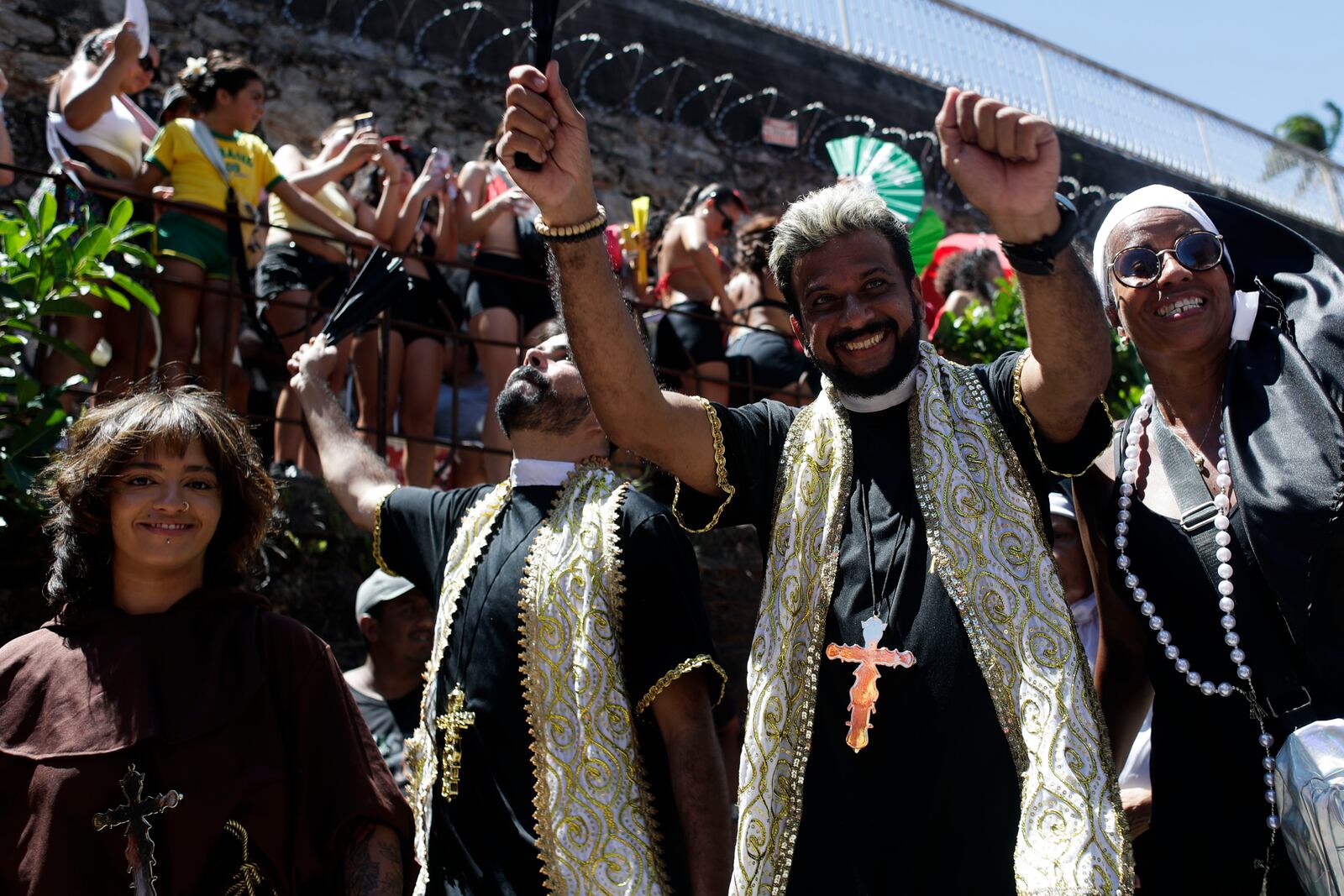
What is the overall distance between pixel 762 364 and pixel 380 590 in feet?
9.25

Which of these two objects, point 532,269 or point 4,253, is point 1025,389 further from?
point 532,269

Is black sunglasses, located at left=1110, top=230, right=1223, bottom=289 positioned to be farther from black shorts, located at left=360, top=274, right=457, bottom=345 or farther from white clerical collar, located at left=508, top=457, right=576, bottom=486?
black shorts, located at left=360, top=274, right=457, bottom=345

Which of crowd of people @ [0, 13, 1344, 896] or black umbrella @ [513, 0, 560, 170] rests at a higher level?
black umbrella @ [513, 0, 560, 170]

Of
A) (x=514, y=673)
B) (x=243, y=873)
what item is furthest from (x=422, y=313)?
(x=243, y=873)

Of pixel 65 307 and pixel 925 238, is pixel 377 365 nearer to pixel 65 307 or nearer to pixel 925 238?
pixel 65 307

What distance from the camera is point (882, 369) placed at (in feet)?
8.50

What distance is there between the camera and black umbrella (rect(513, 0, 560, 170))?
2.10 metres

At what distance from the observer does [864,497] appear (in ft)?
8.39

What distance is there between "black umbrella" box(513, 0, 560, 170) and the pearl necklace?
1.38m

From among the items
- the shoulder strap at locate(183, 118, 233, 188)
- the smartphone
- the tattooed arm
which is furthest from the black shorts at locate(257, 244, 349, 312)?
the tattooed arm

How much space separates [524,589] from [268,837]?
33.2 inches

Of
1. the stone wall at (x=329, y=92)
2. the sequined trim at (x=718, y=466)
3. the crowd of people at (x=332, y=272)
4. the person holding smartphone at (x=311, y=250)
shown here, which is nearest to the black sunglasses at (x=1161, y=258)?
the sequined trim at (x=718, y=466)

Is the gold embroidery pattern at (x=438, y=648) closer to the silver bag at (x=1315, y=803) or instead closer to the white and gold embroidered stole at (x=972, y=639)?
the white and gold embroidered stole at (x=972, y=639)

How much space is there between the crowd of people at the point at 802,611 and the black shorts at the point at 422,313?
2420 mm
